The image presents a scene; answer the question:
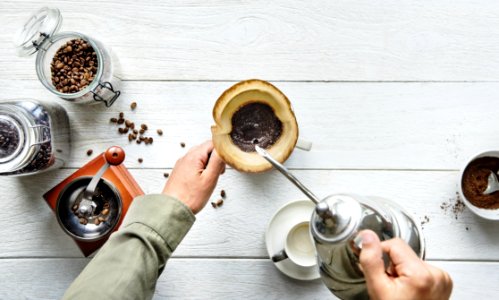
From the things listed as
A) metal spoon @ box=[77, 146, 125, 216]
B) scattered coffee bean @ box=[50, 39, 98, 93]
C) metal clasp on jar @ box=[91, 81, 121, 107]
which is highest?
scattered coffee bean @ box=[50, 39, 98, 93]

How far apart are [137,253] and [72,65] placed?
43 centimetres

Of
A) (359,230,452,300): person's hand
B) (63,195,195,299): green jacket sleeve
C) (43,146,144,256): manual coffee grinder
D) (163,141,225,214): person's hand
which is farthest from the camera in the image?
(43,146,144,256): manual coffee grinder

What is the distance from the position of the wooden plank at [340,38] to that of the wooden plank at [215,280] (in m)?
0.38

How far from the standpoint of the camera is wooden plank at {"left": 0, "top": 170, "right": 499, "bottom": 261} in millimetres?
982

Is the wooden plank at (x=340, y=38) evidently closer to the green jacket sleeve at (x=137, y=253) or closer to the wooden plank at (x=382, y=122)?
the wooden plank at (x=382, y=122)

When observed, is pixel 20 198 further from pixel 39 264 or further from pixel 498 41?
pixel 498 41

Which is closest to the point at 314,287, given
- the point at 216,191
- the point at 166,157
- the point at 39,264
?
the point at 216,191

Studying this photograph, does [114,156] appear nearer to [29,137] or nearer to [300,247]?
[29,137]

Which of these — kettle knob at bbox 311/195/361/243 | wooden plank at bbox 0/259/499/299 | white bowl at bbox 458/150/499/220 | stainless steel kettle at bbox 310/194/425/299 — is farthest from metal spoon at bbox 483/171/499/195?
kettle knob at bbox 311/195/361/243

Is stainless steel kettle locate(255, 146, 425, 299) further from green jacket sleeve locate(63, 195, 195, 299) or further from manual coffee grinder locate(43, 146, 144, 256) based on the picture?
manual coffee grinder locate(43, 146, 144, 256)

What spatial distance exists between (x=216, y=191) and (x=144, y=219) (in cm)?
25

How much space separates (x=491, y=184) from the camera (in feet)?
3.13

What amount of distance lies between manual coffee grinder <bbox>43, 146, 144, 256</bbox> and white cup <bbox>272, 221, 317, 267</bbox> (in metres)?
0.30

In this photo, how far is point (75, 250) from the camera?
101 cm
